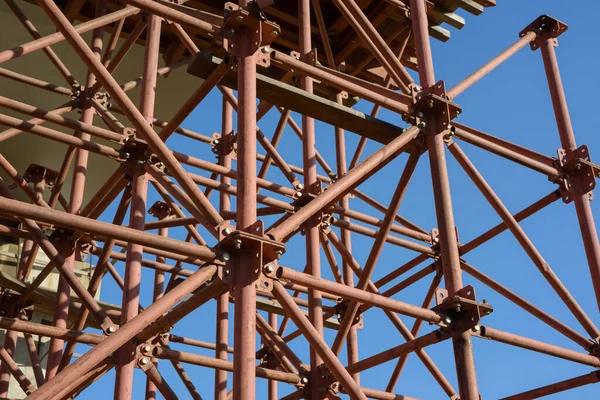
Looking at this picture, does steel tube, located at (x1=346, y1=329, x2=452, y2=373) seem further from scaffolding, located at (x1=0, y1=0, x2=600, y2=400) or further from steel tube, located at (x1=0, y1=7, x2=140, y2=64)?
steel tube, located at (x1=0, y1=7, x2=140, y2=64)

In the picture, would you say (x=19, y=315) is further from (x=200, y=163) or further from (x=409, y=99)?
(x=409, y=99)

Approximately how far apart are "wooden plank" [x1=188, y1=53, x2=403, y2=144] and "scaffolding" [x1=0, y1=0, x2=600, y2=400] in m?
0.02

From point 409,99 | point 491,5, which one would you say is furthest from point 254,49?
point 491,5

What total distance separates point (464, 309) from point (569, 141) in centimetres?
411

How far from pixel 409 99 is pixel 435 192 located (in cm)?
106

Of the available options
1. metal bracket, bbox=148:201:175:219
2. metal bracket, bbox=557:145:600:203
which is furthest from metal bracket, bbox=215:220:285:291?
metal bracket, bbox=148:201:175:219

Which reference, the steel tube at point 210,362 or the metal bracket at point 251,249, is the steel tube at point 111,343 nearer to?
the metal bracket at point 251,249

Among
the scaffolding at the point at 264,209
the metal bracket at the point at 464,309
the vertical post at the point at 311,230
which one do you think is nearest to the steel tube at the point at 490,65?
the scaffolding at the point at 264,209

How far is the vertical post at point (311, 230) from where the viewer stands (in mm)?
10180

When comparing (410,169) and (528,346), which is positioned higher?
(410,169)

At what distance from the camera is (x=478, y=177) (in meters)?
10.0

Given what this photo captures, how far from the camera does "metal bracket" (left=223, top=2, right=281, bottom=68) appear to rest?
8219mm

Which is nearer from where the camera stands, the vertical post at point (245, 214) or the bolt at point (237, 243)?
the vertical post at point (245, 214)

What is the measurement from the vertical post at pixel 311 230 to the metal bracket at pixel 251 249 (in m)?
2.34
